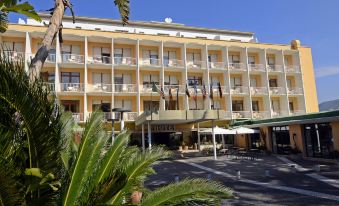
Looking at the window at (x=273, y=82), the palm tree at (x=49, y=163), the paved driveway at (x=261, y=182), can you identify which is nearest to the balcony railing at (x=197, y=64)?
the window at (x=273, y=82)

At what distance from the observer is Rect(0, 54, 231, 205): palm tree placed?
140 inches

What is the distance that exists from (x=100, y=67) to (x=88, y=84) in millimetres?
2463

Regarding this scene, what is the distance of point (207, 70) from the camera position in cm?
3988

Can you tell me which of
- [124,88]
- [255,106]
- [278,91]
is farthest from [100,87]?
[278,91]

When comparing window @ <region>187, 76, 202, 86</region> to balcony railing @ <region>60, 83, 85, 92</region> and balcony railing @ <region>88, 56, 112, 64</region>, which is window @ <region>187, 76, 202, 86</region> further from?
balcony railing @ <region>60, 83, 85, 92</region>

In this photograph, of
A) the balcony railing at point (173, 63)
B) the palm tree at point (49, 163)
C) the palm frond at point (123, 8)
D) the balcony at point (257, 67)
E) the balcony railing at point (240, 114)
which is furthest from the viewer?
the balcony at point (257, 67)

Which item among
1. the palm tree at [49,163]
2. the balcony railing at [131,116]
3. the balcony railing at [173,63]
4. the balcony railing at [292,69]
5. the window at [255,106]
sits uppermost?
the balcony railing at [173,63]

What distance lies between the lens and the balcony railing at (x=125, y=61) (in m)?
37.1

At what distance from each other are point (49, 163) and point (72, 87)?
3230 cm

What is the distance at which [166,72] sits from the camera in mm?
39531

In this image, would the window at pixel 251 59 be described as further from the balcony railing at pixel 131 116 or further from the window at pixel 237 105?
the balcony railing at pixel 131 116

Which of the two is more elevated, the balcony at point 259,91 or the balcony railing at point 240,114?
the balcony at point 259,91

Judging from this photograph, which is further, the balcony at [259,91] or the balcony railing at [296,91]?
the balcony railing at [296,91]

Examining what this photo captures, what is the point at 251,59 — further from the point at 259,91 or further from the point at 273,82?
the point at 259,91
